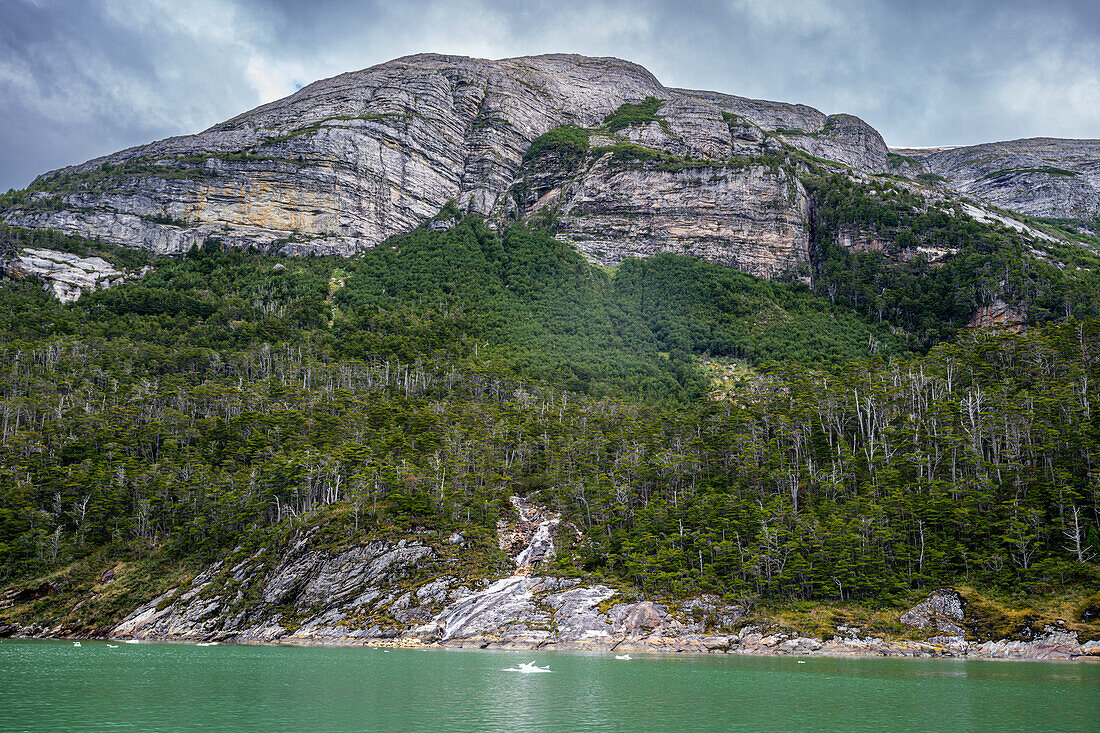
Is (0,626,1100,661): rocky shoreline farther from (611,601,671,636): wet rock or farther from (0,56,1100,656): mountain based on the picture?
(611,601,671,636): wet rock

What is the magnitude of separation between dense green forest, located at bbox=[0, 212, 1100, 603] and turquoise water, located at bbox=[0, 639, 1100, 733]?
15.8m

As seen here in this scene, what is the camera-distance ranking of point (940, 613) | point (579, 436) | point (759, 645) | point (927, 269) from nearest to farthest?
point (940, 613)
point (759, 645)
point (579, 436)
point (927, 269)

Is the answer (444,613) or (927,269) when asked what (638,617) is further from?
(927,269)

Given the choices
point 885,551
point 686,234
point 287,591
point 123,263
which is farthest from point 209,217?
point 885,551

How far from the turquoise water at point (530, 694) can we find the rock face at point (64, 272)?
393 feet

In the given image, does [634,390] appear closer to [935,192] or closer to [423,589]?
[423,589]

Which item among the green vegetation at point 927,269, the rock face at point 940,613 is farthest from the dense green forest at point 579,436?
the rock face at point 940,613

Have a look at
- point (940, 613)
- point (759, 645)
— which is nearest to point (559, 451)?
point (759, 645)

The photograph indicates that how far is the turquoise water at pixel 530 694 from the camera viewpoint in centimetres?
2586

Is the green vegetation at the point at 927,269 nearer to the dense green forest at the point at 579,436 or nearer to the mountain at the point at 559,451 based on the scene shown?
the mountain at the point at 559,451

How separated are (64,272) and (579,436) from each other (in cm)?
12520

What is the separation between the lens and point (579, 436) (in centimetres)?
8862

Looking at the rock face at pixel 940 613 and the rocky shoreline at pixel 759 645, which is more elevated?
the rock face at pixel 940 613

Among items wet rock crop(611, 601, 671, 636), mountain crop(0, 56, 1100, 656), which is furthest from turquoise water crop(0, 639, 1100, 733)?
mountain crop(0, 56, 1100, 656)
